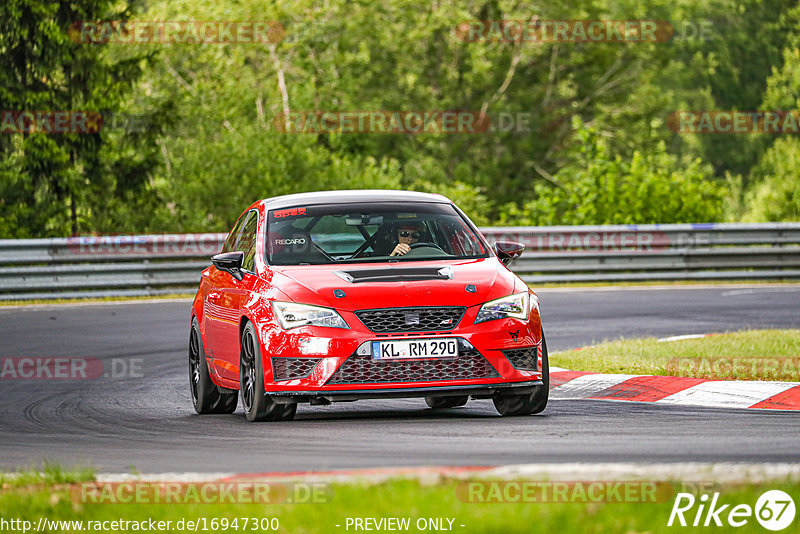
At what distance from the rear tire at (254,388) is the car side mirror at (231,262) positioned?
71 cm

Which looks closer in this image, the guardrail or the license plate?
the license plate

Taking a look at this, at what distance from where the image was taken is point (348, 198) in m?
10.6

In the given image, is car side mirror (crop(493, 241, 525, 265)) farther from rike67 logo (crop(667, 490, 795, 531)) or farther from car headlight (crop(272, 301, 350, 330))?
rike67 logo (crop(667, 490, 795, 531))

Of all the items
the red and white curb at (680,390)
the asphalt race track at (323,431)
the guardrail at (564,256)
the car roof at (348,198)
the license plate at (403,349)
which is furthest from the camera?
the guardrail at (564,256)

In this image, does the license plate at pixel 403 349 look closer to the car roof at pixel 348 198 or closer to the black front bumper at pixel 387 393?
the black front bumper at pixel 387 393

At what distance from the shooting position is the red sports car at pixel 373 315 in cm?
897

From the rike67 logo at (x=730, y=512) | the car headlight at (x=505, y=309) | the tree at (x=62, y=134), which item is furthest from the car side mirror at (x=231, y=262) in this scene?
the tree at (x=62, y=134)

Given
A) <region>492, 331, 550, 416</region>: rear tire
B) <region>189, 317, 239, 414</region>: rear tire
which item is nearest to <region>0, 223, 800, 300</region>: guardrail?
<region>189, 317, 239, 414</region>: rear tire

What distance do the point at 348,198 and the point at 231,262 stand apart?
103 centimetres

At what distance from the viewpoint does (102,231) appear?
35.0m

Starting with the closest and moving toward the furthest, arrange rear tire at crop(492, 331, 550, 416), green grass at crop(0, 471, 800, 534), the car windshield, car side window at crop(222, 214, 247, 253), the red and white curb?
green grass at crop(0, 471, 800, 534), rear tire at crop(492, 331, 550, 416), the car windshield, the red and white curb, car side window at crop(222, 214, 247, 253)

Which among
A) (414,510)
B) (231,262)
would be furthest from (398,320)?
(414,510)

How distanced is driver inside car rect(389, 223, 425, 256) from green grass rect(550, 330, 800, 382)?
2.66m

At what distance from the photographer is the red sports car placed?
897cm
